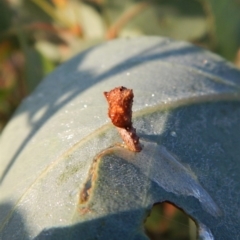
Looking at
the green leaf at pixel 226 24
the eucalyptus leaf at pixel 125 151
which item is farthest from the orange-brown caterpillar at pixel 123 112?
the green leaf at pixel 226 24

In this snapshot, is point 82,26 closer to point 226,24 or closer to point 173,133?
point 226,24

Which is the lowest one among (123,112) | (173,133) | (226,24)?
(226,24)

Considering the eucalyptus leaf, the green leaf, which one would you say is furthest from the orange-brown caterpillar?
the green leaf

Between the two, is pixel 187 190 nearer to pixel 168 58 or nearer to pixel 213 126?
pixel 213 126

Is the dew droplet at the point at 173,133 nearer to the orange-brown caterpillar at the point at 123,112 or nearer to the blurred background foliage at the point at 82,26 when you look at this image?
the orange-brown caterpillar at the point at 123,112

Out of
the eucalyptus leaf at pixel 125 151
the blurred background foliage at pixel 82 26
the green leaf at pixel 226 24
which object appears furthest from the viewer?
the blurred background foliage at pixel 82 26

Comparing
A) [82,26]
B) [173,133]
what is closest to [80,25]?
[82,26]

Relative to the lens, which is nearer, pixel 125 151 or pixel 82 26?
pixel 125 151

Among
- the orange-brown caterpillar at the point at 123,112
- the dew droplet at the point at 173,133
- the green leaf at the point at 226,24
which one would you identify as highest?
the orange-brown caterpillar at the point at 123,112
